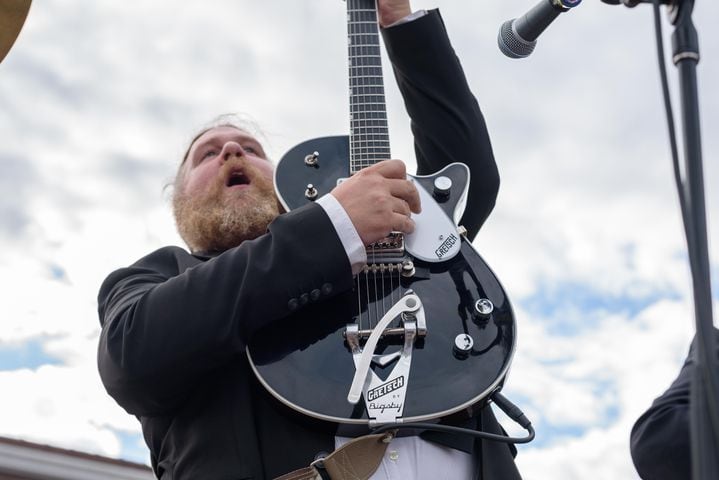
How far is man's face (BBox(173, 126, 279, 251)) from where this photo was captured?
9.91 ft

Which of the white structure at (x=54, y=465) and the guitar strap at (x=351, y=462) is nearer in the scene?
the guitar strap at (x=351, y=462)

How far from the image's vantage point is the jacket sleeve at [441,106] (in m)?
2.88

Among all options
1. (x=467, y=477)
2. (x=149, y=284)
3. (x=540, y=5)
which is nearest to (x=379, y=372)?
(x=467, y=477)

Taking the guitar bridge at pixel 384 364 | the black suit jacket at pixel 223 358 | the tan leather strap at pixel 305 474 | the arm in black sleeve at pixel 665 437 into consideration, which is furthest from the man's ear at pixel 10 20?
the arm in black sleeve at pixel 665 437

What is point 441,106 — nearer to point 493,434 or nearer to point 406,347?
point 406,347

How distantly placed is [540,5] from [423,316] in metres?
0.83

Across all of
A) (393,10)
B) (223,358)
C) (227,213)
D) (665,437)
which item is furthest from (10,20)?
(665,437)

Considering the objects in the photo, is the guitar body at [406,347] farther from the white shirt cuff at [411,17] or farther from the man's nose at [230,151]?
the man's nose at [230,151]

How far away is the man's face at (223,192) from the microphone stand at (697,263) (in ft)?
5.67

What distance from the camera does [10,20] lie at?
2.00 m

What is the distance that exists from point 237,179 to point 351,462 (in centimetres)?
139

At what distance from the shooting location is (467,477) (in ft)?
7.63

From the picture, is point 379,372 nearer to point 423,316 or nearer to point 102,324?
point 423,316

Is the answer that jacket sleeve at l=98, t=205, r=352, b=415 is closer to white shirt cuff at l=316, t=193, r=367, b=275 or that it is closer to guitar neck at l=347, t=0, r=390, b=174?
white shirt cuff at l=316, t=193, r=367, b=275
